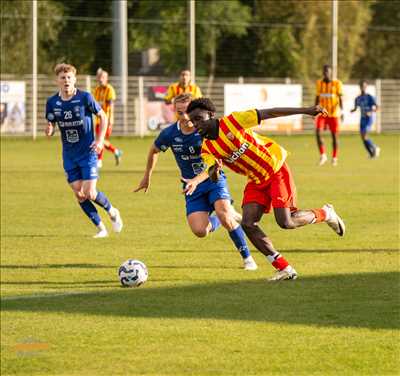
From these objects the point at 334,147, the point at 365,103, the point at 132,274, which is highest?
the point at 365,103

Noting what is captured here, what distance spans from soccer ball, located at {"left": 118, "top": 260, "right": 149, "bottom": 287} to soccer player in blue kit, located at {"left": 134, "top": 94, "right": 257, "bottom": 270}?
773 mm

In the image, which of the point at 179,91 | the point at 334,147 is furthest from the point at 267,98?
the point at 179,91

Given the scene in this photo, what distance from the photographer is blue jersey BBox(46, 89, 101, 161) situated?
50.5ft

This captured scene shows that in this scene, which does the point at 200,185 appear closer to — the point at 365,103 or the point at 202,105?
the point at 202,105

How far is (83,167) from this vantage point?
629 inches

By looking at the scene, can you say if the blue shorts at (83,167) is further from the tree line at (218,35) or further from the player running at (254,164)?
the tree line at (218,35)

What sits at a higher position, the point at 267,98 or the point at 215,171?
the point at 267,98

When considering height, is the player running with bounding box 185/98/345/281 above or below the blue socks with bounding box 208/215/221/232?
above

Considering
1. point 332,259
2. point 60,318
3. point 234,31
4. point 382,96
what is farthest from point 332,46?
point 60,318

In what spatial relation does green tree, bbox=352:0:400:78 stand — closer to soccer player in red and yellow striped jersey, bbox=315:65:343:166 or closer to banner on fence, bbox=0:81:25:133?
banner on fence, bbox=0:81:25:133

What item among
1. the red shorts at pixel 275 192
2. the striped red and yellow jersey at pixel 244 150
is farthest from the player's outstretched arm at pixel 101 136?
the striped red and yellow jersey at pixel 244 150

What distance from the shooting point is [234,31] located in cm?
6162

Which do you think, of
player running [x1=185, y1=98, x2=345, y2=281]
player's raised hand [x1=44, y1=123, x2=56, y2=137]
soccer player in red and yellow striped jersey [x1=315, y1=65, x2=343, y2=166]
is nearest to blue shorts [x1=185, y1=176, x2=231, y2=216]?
player running [x1=185, y1=98, x2=345, y2=281]

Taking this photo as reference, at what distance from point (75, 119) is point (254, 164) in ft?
16.2
